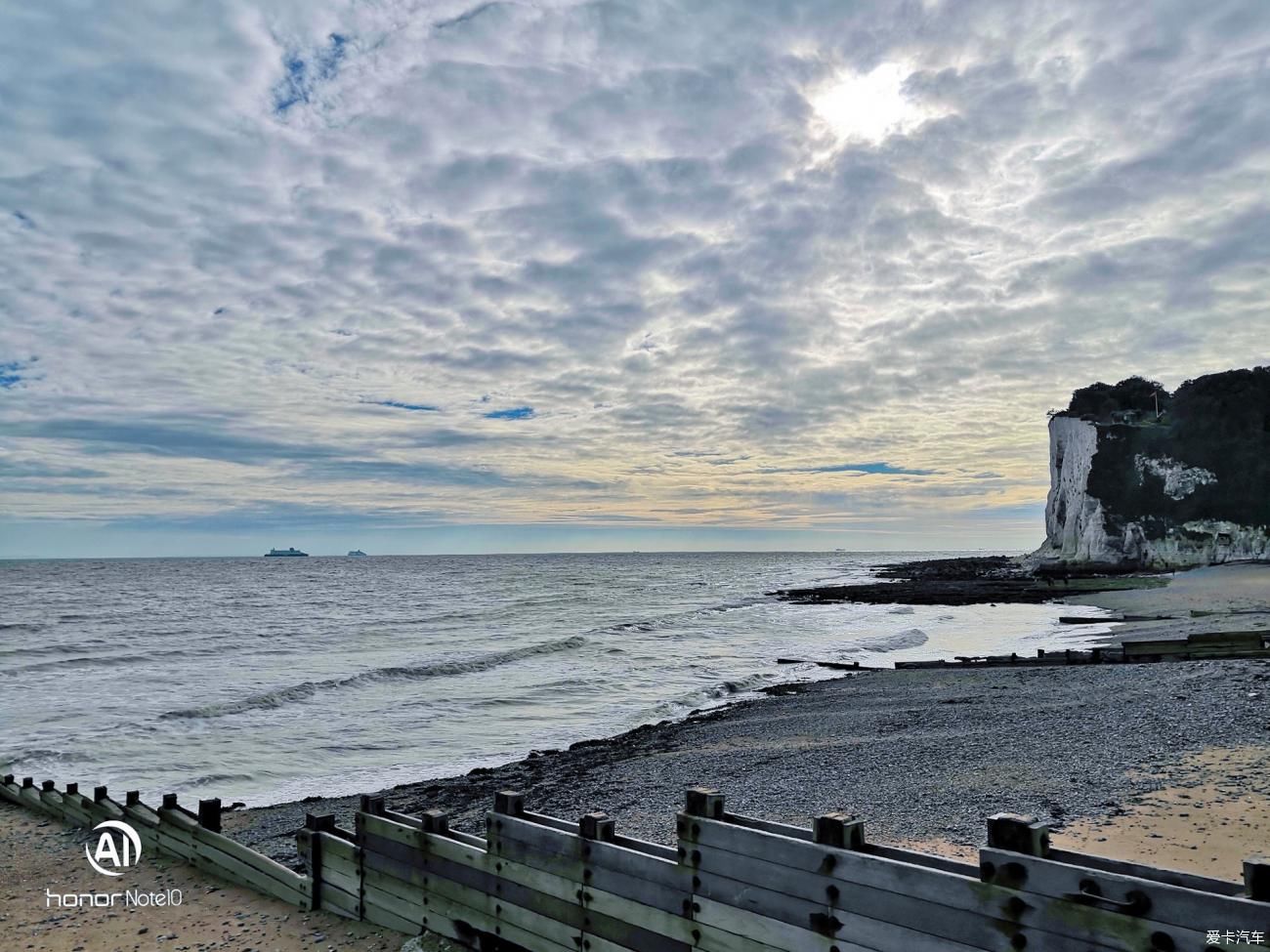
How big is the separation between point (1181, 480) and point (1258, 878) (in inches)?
3667

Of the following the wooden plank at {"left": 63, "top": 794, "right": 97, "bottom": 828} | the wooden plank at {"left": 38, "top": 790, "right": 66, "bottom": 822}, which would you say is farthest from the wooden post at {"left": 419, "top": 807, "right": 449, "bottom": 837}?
the wooden plank at {"left": 38, "top": 790, "right": 66, "bottom": 822}

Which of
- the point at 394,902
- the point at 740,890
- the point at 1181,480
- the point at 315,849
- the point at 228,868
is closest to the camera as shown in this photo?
the point at 740,890

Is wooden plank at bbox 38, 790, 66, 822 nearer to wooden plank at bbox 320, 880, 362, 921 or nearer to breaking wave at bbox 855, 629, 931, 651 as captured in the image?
wooden plank at bbox 320, 880, 362, 921

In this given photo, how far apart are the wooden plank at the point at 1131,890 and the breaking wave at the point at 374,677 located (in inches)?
883

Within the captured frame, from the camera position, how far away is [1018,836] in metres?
3.75

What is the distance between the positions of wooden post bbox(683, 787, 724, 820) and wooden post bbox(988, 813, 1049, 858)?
159 centimetres

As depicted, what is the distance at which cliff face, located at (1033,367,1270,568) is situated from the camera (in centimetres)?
7600

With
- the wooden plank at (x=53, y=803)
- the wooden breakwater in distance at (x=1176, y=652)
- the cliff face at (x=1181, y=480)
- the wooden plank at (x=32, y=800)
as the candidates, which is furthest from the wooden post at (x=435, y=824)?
the cliff face at (x=1181, y=480)

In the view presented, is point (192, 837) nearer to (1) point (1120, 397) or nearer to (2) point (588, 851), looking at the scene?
(2) point (588, 851)

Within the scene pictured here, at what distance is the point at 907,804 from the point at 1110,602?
44810mm

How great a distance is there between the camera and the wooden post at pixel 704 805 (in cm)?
482

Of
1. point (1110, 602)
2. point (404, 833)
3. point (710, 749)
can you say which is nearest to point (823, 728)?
point (710, 749)

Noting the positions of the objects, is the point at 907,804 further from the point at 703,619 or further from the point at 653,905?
the point at 703,619

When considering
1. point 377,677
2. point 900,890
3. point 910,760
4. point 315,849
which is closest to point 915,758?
point 910,760
